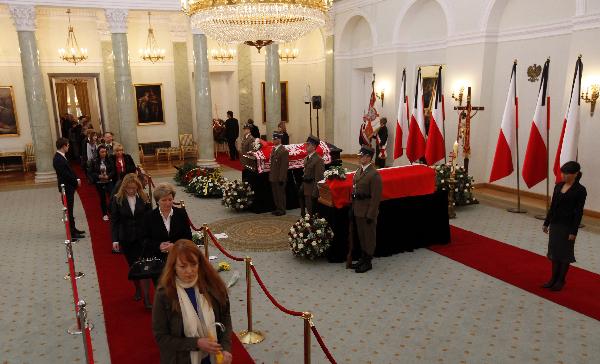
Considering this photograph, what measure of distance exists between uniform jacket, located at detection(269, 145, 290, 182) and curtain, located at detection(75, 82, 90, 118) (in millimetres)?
11819

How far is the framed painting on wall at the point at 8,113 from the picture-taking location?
51.2 feet

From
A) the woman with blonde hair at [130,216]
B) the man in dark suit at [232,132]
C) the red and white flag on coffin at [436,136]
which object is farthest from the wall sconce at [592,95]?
the man in dark suit at [232,132]

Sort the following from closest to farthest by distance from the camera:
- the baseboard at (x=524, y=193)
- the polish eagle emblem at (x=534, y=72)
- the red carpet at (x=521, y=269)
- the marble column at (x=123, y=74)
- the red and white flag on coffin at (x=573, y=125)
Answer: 1. the red carpet at (x=521, y=269)
2. the red and white flag on coffin at (x=573, y=125)
3. the baseboard at (x=524, y=193)
4. the polish eagle emblem at (x=534, y=72)
5. the marble column at (x=123, y=74)

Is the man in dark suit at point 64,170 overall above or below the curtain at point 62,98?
below

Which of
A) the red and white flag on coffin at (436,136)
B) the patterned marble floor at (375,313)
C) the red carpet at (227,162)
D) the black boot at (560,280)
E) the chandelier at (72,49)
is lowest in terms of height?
the patterned marble floor at (375,313)

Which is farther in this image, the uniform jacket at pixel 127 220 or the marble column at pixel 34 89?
the marble column at pixel 34 89

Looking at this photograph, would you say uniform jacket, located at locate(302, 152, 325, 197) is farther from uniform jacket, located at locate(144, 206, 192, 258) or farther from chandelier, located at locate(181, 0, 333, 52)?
uniform jacket, located at locate(144, 206, 192, 258)

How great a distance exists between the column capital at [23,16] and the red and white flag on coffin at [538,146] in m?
12.9

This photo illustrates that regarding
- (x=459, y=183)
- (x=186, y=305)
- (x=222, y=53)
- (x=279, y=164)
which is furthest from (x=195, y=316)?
(x=222, y=53)

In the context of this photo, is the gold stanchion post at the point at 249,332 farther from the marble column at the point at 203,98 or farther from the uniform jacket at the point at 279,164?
the marble column at the point at 203,98

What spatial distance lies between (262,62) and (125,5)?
662 cm

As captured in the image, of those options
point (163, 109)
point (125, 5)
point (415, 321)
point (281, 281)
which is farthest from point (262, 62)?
point (415, 321)

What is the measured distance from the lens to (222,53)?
1834 cm

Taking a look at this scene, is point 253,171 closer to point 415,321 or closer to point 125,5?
point 415,321
